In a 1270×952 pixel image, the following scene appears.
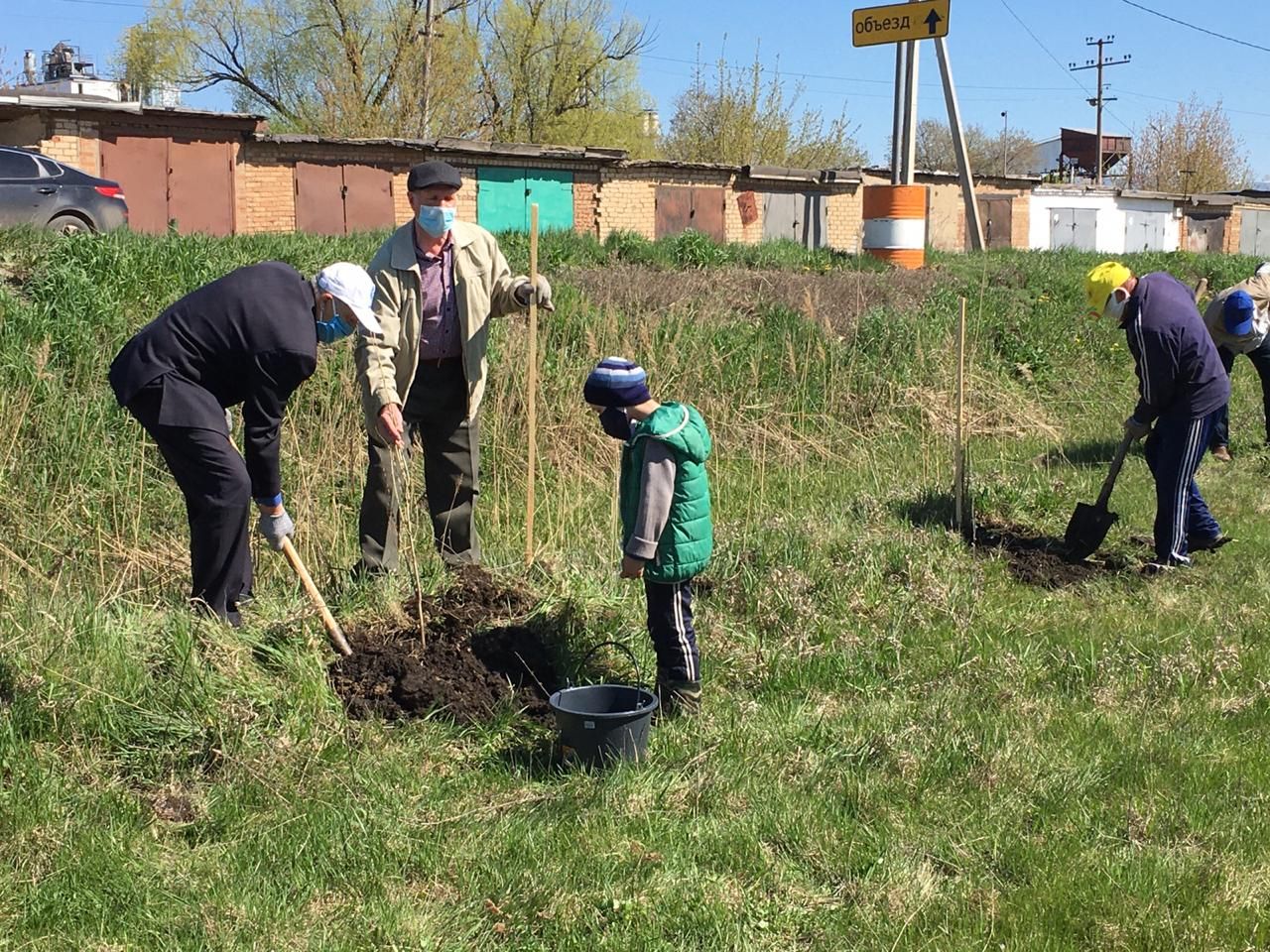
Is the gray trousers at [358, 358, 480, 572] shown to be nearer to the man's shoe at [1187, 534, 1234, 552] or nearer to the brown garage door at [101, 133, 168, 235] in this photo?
the man's shoe at [1187, 534, 1234, 552]

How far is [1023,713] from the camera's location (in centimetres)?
462

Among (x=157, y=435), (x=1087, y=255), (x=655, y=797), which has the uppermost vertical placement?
(x=1087, y=255)

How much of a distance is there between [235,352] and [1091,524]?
467 centimetres

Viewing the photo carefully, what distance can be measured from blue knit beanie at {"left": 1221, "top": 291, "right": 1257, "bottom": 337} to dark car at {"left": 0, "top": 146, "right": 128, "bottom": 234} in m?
11.8

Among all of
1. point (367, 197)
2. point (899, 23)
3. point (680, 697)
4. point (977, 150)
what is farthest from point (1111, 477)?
point (977, 150)

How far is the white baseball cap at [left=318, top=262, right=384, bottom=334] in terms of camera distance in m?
4.48

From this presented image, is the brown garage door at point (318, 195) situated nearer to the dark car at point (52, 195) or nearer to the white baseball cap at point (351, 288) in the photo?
the dark car at point (52, 195)

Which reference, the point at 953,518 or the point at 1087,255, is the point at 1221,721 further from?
the point at 1087,255

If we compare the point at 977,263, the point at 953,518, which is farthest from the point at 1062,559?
the point at 977,263

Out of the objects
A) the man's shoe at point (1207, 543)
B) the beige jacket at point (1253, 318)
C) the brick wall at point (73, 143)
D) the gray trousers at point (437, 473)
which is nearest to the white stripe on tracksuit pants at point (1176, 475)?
the man's shoe at point (1207, 543)

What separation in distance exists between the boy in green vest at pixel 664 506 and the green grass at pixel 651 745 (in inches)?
9.3

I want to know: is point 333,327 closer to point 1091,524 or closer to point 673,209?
point 1091,524

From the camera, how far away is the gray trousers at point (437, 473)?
18.7ft

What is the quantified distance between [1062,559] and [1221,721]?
2367 millimetres
